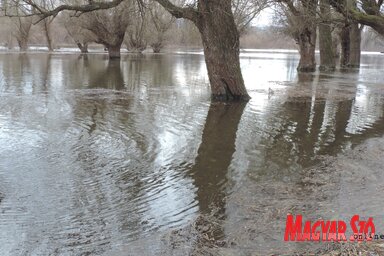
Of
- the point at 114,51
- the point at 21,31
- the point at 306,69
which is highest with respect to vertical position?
the point at 21,31

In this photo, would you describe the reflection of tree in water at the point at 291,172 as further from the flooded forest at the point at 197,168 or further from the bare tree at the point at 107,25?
the bare tree at the point at 107,25

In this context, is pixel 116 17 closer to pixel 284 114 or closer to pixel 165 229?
pixel 284 114

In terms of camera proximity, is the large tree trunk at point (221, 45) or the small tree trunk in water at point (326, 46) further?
the small tree trunk in water at point (326, 46)

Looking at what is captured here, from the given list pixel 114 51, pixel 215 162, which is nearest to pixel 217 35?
pixel 215 162

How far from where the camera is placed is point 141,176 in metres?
6.73

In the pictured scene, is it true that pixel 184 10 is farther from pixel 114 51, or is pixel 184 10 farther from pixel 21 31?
pixel 21 31

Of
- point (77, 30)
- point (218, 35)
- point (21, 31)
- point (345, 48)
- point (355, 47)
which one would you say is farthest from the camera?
point (21, 31)

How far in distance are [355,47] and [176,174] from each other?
3528 centimetres

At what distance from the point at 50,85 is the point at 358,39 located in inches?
1117

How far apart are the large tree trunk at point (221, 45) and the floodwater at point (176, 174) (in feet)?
3.52

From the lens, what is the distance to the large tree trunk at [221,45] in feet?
44.3

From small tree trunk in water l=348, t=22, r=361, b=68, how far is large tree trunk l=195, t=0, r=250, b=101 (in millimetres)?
26197

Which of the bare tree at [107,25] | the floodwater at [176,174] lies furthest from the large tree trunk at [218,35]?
the bare tree at [107,25]

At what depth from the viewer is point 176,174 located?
22.6 feet
